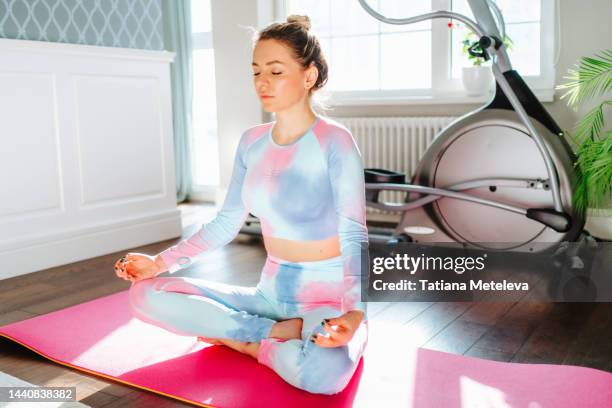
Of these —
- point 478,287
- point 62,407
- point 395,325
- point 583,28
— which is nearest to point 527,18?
point 583,28

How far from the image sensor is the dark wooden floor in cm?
174

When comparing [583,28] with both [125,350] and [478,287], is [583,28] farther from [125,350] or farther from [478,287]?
[125,350]

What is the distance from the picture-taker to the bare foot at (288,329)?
5.50 feet

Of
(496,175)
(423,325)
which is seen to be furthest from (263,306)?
(496,175)

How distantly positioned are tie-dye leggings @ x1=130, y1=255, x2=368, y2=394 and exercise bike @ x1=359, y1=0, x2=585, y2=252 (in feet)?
4.40

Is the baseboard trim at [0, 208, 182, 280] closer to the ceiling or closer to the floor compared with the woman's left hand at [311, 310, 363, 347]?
closer to the floor

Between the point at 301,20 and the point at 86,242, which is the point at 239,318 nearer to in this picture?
the point at 301,20

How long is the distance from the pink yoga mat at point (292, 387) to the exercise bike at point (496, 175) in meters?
1.04

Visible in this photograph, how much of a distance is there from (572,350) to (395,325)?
55 cm

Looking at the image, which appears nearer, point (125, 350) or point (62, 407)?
point (62, 407)

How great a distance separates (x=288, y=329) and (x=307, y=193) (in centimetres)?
36

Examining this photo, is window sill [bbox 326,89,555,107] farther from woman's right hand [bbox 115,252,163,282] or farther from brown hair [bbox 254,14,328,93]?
woman's right hand [bbox 115,252,163,282]

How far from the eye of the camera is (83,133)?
3.14m

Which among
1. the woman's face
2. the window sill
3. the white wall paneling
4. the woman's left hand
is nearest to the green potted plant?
the window sill
